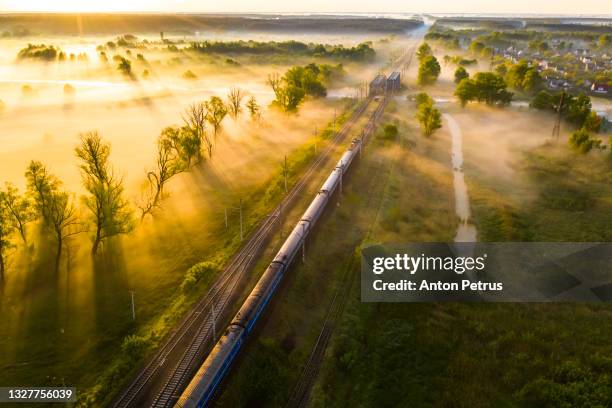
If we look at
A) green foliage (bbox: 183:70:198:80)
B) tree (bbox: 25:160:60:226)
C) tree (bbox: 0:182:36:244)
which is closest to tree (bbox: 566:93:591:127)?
tree (bbox: 25:160:60:226)

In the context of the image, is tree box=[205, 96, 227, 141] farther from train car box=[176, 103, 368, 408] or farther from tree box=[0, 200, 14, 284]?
tree box=[0, 200, 14, 284]

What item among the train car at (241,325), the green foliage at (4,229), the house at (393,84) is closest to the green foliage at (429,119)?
the house at (393,84)

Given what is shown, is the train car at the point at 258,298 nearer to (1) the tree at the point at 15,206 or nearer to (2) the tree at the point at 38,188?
(2) the tree at the point at 38,188

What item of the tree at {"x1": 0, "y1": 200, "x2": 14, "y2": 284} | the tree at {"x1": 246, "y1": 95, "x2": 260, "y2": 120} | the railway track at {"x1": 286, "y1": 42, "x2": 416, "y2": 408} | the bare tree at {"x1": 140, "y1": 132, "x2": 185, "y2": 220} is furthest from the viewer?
the tree at {"x1": 246, "y1": 95, "x2": 260, "y2": 120}

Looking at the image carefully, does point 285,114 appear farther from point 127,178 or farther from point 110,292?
point 110,292

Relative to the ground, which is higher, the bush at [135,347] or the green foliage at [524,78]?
the green foliage at [524,78]

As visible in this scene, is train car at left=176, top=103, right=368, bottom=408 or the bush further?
the bush

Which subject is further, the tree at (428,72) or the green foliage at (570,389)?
the tree at (428,72)
